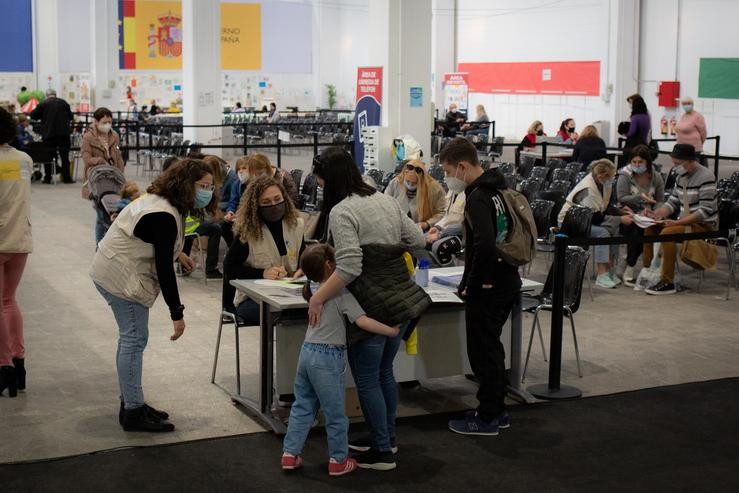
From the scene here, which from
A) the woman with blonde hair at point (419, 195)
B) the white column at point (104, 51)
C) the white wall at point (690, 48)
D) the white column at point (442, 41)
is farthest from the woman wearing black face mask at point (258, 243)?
the white column at point (442, 41)

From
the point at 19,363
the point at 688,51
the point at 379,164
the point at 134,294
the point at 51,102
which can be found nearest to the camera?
the point at 134,294

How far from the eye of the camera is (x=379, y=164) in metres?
15.4

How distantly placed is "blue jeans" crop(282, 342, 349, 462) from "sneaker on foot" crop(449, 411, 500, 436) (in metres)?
0.79

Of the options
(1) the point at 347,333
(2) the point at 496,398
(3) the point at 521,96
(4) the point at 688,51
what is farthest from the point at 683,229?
(3) the point at 521,96

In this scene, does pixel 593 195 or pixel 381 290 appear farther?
pixel 593 195

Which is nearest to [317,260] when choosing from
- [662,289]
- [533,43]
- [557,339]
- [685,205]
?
[557,339]

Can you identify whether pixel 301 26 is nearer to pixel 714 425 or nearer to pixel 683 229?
pixel 683 229

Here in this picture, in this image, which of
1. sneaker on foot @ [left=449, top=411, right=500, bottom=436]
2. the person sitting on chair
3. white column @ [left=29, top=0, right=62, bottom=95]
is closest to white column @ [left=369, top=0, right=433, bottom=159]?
the person sitting on chair

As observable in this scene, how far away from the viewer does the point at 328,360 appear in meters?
4.54

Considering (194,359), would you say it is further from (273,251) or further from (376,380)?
(376,380)

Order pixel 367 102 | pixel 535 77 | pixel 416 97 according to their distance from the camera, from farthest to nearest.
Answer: pixel 535 77, pixel 367 102, pixel 416 97

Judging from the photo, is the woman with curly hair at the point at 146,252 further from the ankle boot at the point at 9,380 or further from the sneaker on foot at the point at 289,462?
the ankle boot at the point at 9,380

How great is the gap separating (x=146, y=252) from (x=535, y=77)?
24.2 metres

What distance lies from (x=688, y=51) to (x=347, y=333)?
20445mm
